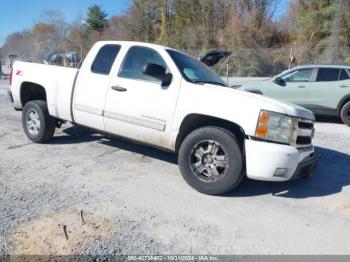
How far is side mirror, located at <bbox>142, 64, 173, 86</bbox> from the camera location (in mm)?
4656

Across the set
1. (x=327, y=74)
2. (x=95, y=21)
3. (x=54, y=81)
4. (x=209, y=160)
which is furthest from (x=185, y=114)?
(x=95, y=21)

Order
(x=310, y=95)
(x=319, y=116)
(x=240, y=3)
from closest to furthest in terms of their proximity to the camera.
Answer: (x=310, y=95), (x=319, y=116), (x=240, y=3)

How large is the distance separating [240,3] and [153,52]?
102 ft

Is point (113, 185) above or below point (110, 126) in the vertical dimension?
below

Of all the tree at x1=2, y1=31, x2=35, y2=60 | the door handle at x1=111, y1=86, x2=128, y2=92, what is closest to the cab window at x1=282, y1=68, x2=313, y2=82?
the door handle at x1=111, y1=86, x2=128, y2=92

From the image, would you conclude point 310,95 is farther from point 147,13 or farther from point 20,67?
point 147,13

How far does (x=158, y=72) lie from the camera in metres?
4.73

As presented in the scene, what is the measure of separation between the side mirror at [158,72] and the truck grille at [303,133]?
176 cm

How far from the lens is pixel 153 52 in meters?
5.15

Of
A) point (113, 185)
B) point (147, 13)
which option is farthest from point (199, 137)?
point (147, 13)

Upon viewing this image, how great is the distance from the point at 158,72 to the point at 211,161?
1.38 meters

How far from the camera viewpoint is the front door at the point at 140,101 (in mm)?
4754

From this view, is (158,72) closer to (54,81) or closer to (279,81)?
(54,81)

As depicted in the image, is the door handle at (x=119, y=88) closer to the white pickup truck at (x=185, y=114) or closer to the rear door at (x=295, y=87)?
the white pickup truck at (x=185, y=114)
